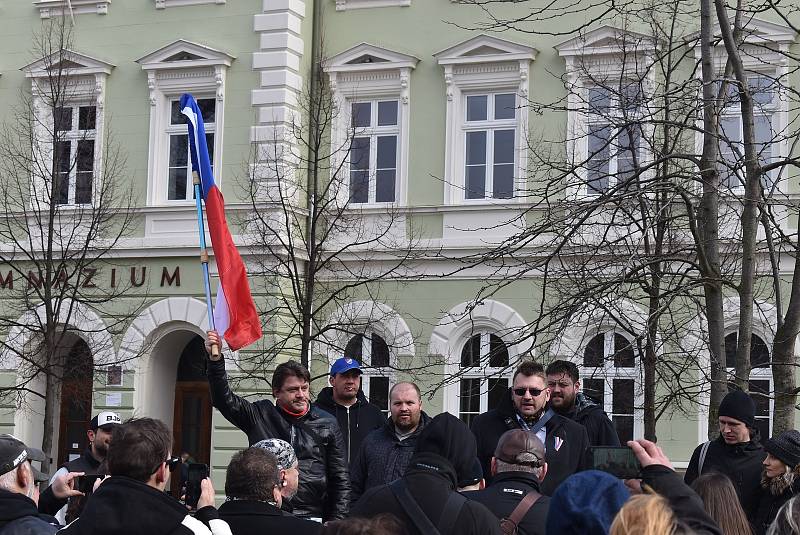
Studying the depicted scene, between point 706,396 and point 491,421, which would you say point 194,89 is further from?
point 491,421

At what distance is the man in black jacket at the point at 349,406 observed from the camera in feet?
33.4

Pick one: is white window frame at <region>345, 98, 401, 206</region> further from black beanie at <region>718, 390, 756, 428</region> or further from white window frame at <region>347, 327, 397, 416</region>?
black beanie at <region>718, 390, 756, 428</region>

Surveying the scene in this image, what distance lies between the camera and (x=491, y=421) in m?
9.51

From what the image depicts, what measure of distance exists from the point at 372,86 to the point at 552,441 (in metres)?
15.5

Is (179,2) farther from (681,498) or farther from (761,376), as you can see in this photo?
(681,498)

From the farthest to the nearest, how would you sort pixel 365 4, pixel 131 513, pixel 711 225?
pixel 365 4
pixel 711 225
pixel 131 513

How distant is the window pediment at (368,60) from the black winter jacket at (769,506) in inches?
650

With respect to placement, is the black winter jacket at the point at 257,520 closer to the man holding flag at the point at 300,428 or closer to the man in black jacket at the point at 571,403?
the man holding flag at the point at 300,428

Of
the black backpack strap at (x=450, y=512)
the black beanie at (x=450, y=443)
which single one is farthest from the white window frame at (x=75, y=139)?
the black backpack strap at (x=450, y=512)

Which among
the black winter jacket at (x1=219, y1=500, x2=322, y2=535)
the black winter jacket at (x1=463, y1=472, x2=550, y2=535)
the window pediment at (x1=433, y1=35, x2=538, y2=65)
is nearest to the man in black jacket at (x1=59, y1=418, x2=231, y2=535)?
the black winter jacket at (x1=219, y1=500, x2=322, y2=535)

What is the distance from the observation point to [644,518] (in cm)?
367

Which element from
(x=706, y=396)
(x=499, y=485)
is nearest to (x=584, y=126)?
(x=706, y=396)

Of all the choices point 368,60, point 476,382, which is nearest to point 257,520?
point 476,382

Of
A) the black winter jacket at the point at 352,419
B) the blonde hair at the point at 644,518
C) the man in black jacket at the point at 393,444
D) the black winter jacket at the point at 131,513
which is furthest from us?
the black winter jacket at the point at 352,419
